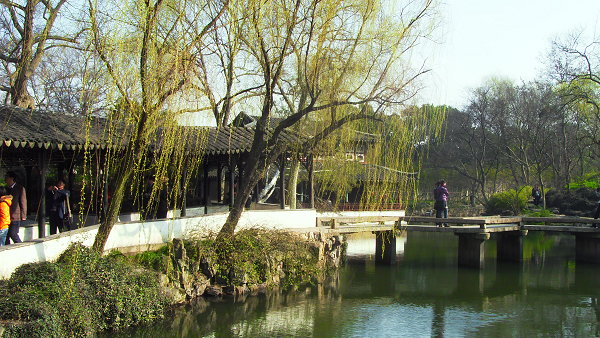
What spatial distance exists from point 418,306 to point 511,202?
758 inches

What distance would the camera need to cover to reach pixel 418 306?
9.35 metres

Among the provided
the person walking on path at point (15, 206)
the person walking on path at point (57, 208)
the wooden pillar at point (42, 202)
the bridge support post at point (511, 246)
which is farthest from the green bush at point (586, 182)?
the person walking on path at point (15, 206)

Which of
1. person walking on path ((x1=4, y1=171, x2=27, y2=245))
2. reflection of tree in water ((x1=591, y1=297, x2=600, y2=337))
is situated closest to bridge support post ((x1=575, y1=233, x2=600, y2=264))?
reflection of tree in water ((x1=591, y1=297, x2=600, y2=337))

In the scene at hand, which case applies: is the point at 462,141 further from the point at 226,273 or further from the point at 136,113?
the point at 136,113

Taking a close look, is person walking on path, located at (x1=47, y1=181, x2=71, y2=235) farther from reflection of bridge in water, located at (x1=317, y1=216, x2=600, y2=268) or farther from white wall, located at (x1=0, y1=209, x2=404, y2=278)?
reflection of bridge in water, located at (x1=317, y1=216, x2=600, y2=268)

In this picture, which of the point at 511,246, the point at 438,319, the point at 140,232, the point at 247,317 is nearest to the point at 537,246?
the point at 511,246

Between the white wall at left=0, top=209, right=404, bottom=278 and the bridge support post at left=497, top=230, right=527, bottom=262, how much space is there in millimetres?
5663

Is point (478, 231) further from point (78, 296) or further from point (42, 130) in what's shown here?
point (42, 130)

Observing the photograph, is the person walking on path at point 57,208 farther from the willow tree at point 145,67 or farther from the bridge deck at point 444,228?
the bridge deck at point 444,228

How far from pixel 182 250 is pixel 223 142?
2992 millimetres

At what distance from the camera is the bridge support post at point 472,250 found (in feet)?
41.6

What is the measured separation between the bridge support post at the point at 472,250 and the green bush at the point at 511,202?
1401cm

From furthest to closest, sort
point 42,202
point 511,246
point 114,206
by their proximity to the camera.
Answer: point 511,246 < point 42,202 < point 114,206

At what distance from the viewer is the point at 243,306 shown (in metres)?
8.65
